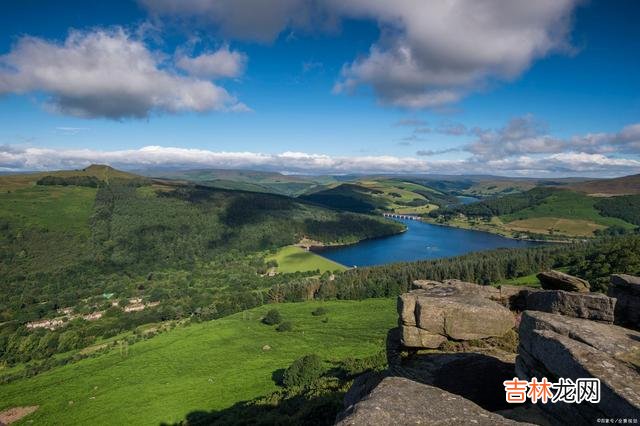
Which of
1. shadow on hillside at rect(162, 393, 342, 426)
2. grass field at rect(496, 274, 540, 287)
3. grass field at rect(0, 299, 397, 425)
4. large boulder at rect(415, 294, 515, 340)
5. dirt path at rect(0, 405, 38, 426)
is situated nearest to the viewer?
large boulder at rect(415, 294, 515, 340)

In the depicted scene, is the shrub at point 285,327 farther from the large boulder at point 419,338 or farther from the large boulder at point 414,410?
the large boulder at point 414,410

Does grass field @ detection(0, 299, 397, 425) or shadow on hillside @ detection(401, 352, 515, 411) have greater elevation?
shadow on hillside @ detection(401, 352, 515, 411)

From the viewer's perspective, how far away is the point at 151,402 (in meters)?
68.6

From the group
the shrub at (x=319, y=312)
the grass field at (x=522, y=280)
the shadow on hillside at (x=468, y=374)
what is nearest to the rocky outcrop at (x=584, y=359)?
the shadow on hillside at (x=468, y=374)

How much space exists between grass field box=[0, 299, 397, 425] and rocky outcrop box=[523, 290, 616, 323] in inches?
2294

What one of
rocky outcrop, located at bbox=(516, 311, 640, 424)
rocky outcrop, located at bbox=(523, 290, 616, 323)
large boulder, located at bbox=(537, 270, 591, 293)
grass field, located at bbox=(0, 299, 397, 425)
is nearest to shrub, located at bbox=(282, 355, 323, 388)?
grass field, located at bbox=(0, 299, 397, 425)

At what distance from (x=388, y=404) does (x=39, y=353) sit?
14783 cm

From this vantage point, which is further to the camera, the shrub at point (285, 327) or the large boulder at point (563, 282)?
the shrub at point (285, 327)

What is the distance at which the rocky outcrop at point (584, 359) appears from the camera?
1174cm

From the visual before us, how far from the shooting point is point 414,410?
11.3 meters

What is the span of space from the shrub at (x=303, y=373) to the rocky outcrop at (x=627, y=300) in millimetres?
52634

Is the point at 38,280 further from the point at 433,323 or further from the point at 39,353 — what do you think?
the point at 433,323

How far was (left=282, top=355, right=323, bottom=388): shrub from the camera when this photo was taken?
66.2m

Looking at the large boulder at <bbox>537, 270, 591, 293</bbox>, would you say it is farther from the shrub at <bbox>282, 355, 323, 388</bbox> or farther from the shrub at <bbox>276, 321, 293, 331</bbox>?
the shrub at <bbox>276, 321, 293, 331</bbox>
